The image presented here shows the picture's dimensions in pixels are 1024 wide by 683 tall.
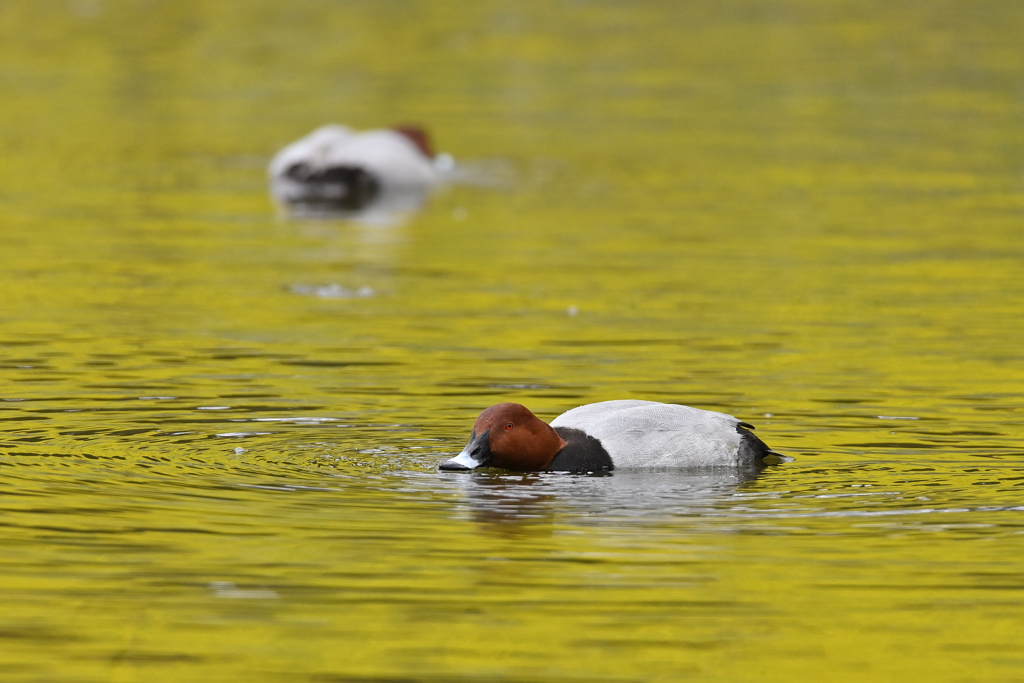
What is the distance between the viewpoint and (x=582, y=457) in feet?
32.0

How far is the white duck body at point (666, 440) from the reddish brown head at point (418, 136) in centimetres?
1455

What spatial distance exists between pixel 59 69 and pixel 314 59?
14.9 feet

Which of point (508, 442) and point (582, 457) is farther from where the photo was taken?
point (582, 457)

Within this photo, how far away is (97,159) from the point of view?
80.2 ft

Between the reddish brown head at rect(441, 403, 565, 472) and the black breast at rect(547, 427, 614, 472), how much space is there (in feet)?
0.19

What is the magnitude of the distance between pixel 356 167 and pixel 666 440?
47.6 feet

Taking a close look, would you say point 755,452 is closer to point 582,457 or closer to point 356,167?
point 582,457

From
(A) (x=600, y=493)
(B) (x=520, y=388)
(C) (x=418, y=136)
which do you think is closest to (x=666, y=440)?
(A) (x=600, y=493)

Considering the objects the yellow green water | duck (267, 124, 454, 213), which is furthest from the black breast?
duck (267, 124, 454, 213)

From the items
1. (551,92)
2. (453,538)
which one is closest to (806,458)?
(453,538)

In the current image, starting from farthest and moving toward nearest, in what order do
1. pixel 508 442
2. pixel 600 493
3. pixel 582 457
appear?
pixel 582 457
pixel 508 442
pixel 600 493

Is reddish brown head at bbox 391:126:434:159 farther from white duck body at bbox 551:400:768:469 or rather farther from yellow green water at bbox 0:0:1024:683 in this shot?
white duck body at bbox 551:400:768:469

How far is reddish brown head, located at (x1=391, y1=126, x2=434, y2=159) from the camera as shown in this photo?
949 inches

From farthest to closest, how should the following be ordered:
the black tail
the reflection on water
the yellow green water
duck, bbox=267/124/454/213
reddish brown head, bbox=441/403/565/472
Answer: duck, bbox=267/124/454/213 < the black tail < reddish brown head, bbox=441/403/565/472 < the reflection on water < the yellow green water
